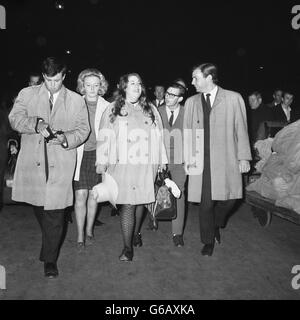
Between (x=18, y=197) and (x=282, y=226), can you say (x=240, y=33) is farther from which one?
(x=18, y=197)

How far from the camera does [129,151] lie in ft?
12.4

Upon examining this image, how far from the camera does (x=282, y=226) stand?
527cm

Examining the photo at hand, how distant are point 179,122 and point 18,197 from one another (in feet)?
6.90

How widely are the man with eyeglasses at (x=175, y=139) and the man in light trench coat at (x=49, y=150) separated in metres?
1.27

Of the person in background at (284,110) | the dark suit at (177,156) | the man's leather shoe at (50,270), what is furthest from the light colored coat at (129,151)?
the person in background at (284,110)

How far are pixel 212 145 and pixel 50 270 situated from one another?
2184mm

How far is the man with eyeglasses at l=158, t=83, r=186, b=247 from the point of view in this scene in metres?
4.38

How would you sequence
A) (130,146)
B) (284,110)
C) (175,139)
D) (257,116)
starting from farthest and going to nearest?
1. (284,110)
2. (257,116)
3. (175,139)
4. (130,146)

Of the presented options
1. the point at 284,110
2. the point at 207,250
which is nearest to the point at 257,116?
the point at 284,110

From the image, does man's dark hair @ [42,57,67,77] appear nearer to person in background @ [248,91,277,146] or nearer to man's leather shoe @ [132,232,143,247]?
man's leather shoe @ [132,232,143,247]

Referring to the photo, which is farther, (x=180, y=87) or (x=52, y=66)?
(x=180, y=87)

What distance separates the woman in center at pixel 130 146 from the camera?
148 inches

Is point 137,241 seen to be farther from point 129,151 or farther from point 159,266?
point 129,151

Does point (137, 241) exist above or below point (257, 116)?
below
